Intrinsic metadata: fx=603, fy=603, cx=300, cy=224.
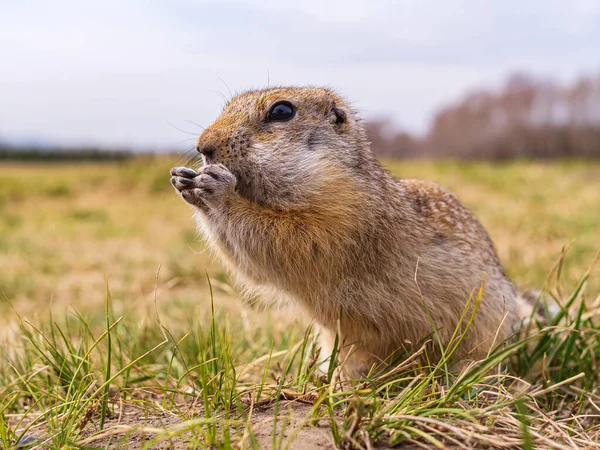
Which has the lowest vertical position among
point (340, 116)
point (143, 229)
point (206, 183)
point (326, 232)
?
point (143, 229)

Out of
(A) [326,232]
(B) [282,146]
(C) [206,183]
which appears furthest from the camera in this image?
(B) [282,146]

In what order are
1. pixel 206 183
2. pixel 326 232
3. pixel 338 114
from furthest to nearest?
pixel 338 114, pixel 326 232, pixel 206 183

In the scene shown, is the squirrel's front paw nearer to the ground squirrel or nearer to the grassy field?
the ground squirrel

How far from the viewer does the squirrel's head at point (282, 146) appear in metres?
3.06

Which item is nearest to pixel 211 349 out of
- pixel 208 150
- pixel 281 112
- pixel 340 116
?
pixel 208 150

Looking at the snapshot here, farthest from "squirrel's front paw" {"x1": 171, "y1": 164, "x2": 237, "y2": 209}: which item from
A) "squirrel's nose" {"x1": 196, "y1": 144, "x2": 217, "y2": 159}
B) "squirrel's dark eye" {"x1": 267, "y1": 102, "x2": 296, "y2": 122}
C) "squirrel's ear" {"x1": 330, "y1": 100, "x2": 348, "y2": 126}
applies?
"squirrel's ear" {"x1": 330, "y1": 100, "x2": 348, "y2": 126}

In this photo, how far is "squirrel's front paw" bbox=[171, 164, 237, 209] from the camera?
113 inches

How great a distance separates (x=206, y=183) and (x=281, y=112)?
0.71 m

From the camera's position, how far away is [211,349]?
3.17m

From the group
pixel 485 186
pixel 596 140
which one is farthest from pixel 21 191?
pixel 596 140

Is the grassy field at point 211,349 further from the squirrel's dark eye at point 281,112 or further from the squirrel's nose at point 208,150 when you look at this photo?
the squirrel's dark eye at point 281,112

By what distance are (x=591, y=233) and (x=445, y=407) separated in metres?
6.38

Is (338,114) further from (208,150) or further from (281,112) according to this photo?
(208,150)

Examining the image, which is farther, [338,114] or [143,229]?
[143,229]
